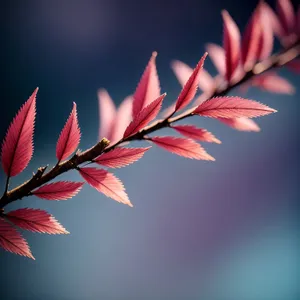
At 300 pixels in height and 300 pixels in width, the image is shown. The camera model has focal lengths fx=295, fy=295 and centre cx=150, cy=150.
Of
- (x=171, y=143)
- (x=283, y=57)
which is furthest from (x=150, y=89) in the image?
(x=283, y=57)

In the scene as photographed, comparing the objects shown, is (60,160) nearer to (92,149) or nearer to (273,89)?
(92,149)

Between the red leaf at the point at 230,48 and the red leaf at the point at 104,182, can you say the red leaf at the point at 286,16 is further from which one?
the red leaf at the point at 104,182

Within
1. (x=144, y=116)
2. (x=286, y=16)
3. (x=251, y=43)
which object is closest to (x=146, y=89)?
(x=144, y=116)

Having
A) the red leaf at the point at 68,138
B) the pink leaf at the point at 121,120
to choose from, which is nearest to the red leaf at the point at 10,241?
the red leaf at the point at 68,138

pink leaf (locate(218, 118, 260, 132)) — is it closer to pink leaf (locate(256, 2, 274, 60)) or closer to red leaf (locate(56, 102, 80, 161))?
pink leaf (locate(256, 2, 274, 60))

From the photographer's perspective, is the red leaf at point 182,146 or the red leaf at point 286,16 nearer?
the red leaf at point 182,146

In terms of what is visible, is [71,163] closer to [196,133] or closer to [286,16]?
[196,133]
